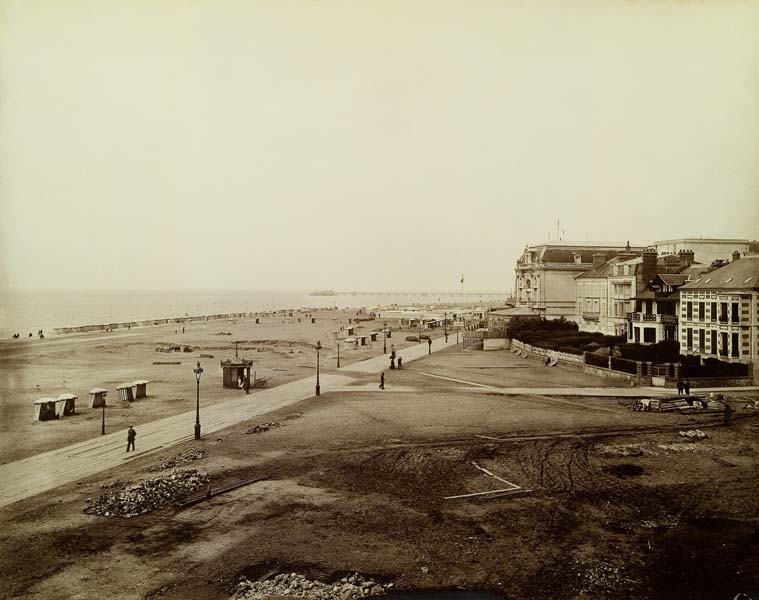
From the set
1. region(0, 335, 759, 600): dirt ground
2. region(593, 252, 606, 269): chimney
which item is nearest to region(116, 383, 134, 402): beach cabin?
region(0, 335, 759, 600): dirt ground

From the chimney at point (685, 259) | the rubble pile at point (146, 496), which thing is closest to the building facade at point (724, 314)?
the chimney at point (685, 259)

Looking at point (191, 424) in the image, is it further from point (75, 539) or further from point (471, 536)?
point (471, 536)

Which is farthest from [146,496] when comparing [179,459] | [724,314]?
[724,314]

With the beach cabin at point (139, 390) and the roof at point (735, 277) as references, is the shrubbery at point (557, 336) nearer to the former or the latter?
the roof at point (735, 277)

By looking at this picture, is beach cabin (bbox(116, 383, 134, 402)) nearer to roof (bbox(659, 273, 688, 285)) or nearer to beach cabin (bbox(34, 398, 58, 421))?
beach cabin (bbox(34, 398, 58, 421))

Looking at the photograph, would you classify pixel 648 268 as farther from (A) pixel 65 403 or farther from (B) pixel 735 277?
(A) pixel 65 403

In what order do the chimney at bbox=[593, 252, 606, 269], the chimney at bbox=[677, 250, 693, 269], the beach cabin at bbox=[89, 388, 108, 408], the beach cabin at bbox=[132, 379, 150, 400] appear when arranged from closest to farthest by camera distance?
the beach cabin at bbox=[89, 388, 108, 408] < the beach cabin at bbox=[132, 379, 150, 400] < the chimney at bbox=[677, 250, 693, 269] < the chimney at bbox=[593, 252, 606, 269]

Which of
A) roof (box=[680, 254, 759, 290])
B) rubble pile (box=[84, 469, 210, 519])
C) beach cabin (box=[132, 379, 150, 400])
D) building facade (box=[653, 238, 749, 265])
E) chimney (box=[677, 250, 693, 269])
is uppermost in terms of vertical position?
building facade (box=[653, 238, 749, 265])
